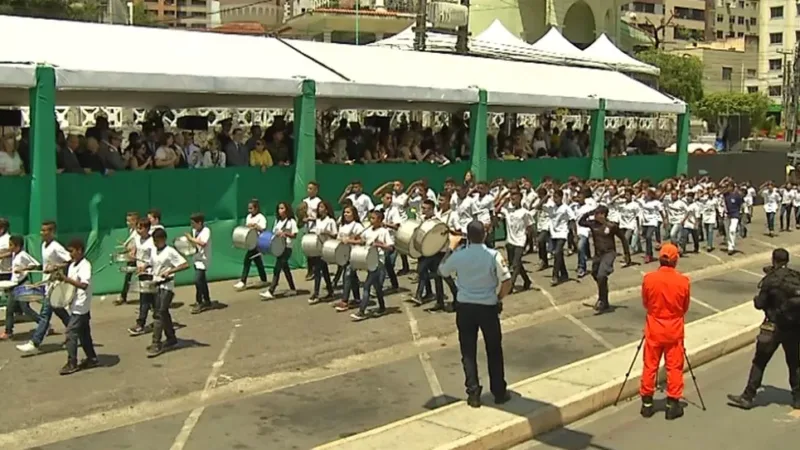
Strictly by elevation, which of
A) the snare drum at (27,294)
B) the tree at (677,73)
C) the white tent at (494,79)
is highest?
the tree at (677,73)

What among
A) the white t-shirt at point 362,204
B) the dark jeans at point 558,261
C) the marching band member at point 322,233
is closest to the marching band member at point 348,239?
the marching band member at point 322,233

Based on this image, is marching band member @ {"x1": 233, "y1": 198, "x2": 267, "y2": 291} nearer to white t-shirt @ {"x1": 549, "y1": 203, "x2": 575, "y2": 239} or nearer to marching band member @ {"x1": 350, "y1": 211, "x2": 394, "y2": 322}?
marching band member @ {"x1": 350, "y1": 211, "x2": 394, "y2": 322}

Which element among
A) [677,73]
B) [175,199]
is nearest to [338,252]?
[175,199]

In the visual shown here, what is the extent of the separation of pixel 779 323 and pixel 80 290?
25.1ft

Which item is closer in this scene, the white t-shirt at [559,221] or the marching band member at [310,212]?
the marching band member at [310,212]

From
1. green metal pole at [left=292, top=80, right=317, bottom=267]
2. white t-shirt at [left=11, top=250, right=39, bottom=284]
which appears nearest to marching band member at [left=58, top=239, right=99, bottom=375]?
white t-shirt at [left=11, top=250, right=39, bottom=284]

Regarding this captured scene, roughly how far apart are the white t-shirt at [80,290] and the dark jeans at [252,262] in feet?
17.5

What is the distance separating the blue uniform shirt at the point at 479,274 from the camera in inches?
371

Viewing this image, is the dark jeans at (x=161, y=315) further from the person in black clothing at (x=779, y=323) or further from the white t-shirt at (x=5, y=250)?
the person in black clothing at (x=779, y=323)

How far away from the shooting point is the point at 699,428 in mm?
9359

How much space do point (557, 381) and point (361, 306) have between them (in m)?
4.52

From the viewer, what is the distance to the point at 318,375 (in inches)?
451

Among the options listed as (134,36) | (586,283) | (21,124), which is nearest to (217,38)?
(134,36)

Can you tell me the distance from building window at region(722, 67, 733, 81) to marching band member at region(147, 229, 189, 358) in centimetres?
9046
